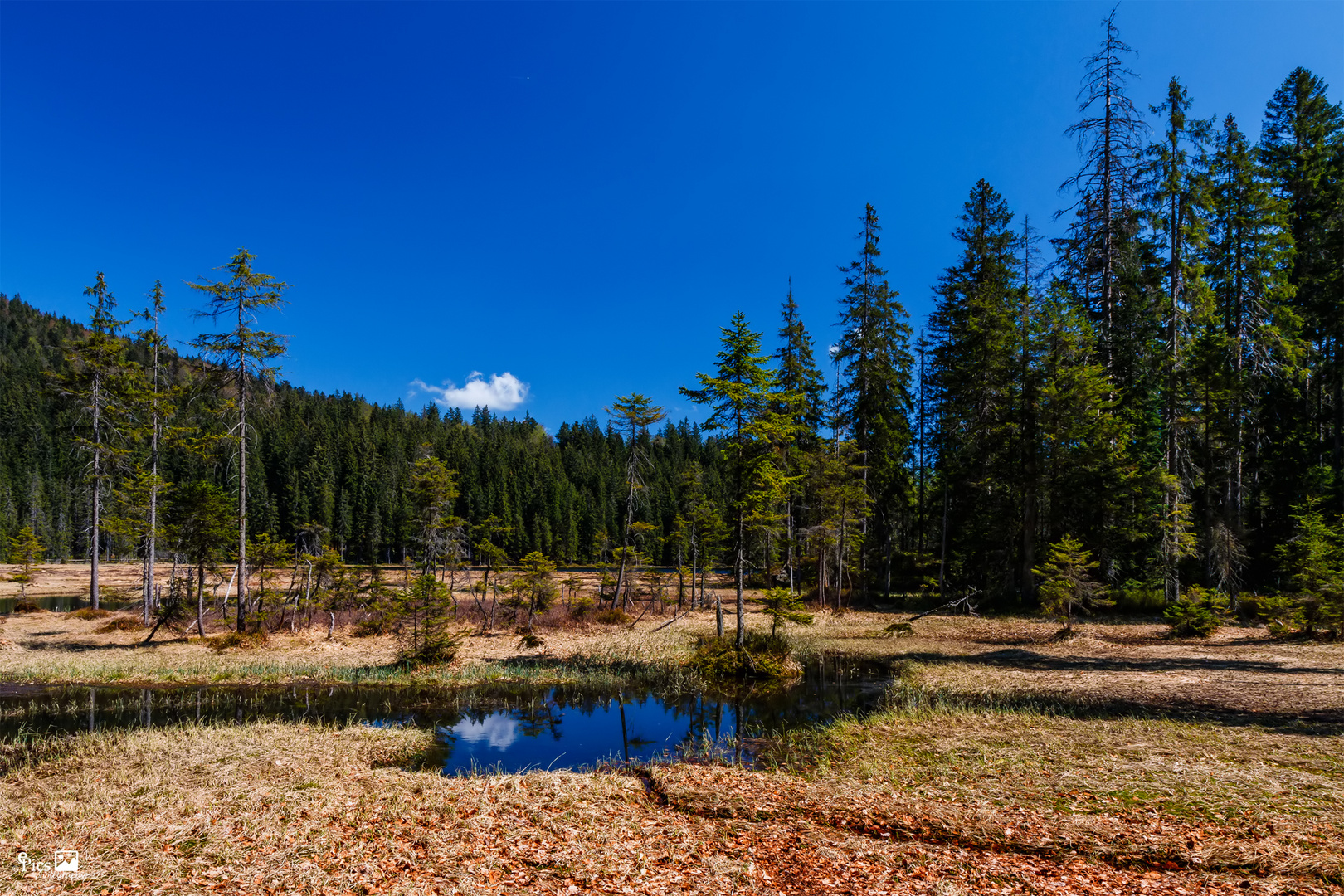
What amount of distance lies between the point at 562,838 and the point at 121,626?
28579mm

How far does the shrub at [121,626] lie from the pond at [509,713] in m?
9.95

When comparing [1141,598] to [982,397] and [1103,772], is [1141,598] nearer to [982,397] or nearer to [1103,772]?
[982,397]

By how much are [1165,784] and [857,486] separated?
24662mm

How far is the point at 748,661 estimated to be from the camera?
18.7 metres

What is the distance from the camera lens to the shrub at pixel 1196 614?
63.5 ft

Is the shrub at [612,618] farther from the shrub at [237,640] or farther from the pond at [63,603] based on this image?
the pond at [63,603]

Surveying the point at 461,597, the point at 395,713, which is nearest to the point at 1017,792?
the point at 395,713

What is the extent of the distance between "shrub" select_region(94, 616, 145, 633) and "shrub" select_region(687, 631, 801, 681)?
24.1 metres

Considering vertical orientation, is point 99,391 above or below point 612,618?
above

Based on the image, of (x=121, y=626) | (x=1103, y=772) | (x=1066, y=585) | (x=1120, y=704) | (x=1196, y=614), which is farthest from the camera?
(x=121, y=626)

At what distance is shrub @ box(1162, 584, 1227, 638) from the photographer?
19.3 meters

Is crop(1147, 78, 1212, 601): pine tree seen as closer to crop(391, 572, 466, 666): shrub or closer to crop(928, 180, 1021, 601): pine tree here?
crop(928, 180, 1021, 601): pine tree

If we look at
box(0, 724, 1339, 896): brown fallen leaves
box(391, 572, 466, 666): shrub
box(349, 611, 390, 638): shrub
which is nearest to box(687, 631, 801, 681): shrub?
box(391, 572, 466, 666): shrub

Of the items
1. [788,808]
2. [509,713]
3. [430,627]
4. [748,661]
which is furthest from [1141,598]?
[430,627]
